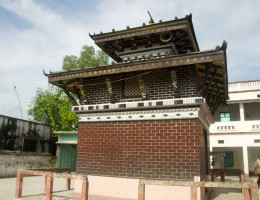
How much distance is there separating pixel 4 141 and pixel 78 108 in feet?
38.6

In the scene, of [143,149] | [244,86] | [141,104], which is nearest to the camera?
[143,149]

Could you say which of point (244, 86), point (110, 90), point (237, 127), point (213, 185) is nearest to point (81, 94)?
point (110, 90)

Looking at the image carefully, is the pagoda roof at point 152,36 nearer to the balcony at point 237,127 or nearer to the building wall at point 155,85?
the building wall at point 155,85

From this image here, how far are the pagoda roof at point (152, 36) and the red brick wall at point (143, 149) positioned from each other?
142 inches

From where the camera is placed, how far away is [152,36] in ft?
34.3

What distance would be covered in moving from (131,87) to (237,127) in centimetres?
1519

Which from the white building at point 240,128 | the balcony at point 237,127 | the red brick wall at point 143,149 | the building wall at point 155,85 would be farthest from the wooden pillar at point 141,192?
the balcony at point 237,127

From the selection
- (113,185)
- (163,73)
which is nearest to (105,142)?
(113,185)

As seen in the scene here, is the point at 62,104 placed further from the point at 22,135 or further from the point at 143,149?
the point at 143,149

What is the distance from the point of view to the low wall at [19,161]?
17717mm

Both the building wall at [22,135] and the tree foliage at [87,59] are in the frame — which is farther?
the tree foliage at [87,59]

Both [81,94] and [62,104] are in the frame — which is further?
[62,104]

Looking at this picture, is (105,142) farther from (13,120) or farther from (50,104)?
(50,104)

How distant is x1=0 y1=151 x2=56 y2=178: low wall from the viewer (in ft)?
58.1
